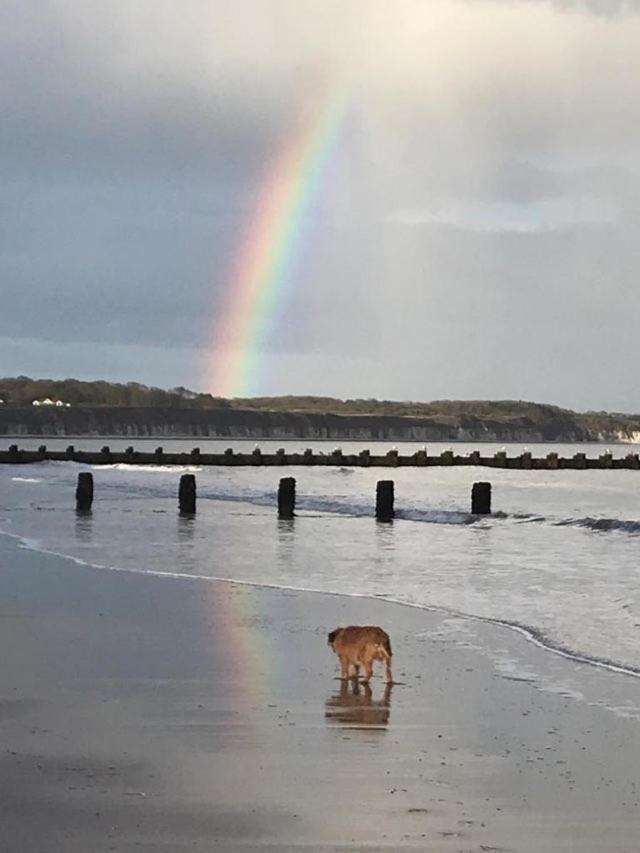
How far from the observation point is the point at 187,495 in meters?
36.1

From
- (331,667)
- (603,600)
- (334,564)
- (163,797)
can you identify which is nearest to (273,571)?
(334,564)

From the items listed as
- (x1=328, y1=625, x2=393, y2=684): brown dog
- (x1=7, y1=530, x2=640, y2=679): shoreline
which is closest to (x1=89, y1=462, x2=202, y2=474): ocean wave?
(x1=7, y1=530, x2=640, y2=679): shoreline

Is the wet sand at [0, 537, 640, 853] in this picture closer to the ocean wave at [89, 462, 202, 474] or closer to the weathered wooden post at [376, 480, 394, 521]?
the weathered wooden post at [376, 480, 394, 521]

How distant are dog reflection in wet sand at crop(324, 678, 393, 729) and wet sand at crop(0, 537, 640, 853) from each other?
0.07ft

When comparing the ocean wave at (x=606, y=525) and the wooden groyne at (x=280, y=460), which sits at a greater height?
the wooden groyne at (x=280, y=460)

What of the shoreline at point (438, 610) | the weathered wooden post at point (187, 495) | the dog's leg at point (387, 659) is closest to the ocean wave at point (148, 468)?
the weathered wooden post at point (187, 495)

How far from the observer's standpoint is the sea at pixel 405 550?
1524 cm

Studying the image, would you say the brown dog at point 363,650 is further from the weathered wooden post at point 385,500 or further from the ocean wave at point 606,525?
the weathered wooden post at point 385,500

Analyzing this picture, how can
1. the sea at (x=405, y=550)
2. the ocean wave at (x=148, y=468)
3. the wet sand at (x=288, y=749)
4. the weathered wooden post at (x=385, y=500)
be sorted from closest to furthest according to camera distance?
1. the wet sand at (x=288, y=749)
2. the sea at (x=405, y=550)
3. the weathered wooden post at (x=385, y=500)
4. the ocean wave at (x=148, y=468)

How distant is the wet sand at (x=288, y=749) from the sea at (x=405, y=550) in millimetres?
1735

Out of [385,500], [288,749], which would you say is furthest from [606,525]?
[288,749]

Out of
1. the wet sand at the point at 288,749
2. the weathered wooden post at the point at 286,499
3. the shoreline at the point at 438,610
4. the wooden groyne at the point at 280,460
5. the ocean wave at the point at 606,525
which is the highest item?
the wooden groyne at the point at 280,460

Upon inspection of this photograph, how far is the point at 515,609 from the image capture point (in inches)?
626

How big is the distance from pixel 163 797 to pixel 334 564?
16.0 m
